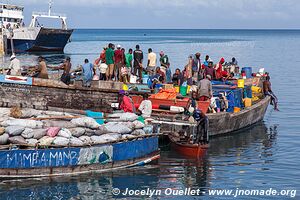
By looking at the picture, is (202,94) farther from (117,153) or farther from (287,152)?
(117,153)

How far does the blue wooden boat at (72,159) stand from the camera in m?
16.2

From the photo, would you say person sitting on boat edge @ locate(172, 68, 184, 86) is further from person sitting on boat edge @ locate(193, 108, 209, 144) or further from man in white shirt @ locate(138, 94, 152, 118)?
person sitting on boat edge @ locate(193, 108, 209, 144)

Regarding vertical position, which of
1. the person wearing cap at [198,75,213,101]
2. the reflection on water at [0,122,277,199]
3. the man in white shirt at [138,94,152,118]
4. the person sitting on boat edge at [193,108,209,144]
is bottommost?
the reflection on water at [0,122,277,199]

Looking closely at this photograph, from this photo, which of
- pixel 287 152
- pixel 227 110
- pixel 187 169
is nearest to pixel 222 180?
pixel 187 169

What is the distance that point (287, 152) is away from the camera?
2261cm

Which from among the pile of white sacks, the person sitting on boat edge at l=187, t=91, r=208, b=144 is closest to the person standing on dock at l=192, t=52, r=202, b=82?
the person sitting on boat edge at l=187, t=91, r=208, b=144

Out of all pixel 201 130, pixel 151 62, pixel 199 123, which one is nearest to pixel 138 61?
pixel 151 62

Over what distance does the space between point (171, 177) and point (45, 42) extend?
6529 centimetres

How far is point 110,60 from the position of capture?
1012 inches

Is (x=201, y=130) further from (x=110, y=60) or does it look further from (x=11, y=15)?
(x=11, y=15)

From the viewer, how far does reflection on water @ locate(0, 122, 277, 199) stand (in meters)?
16.0

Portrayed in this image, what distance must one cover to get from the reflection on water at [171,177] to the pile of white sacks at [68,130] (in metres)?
1.24

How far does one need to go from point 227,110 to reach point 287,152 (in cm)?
373

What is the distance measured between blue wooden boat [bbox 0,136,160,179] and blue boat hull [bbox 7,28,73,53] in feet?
200
